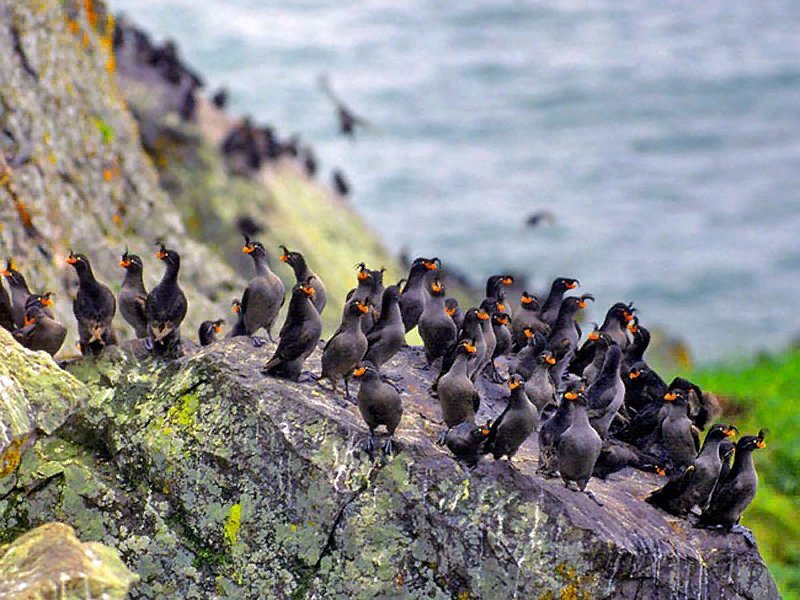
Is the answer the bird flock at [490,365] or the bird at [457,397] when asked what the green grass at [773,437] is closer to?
the bird flock at [490,365]

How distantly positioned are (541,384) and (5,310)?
15.4ft

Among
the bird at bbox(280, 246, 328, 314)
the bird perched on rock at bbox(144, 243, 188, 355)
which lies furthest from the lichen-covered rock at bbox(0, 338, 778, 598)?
the bird at bbox(280, 246, 328, 314)

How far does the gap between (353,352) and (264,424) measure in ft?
3.73

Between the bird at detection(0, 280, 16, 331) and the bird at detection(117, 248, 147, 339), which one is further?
the bird at detection(117, 248, 147, 339)

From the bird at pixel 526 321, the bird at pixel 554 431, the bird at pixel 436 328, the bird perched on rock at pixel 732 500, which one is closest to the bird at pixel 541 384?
the bird at pixel 554 431

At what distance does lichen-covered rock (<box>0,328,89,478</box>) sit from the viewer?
984 centimetres

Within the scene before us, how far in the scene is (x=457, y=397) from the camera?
11.0m

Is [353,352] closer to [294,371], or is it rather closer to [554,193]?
[294,371]

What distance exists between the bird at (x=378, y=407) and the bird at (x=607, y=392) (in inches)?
82.1

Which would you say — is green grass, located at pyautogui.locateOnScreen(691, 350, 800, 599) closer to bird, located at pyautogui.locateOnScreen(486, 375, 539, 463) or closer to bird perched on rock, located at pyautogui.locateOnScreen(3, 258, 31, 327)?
bird, located at pyautogui.locateOnScreen(486, 375, 539, 463)

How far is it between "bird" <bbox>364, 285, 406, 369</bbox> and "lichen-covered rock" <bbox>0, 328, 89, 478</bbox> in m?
2.57

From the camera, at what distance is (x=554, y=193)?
43.4m

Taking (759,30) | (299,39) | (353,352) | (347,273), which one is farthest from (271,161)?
(759,30)

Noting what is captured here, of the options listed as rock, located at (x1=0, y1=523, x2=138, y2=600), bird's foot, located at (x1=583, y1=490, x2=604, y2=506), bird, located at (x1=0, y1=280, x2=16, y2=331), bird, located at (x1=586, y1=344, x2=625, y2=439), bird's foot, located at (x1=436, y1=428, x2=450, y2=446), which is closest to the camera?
rock, located at (x1=0, y1=523, x2=138, y2=600)
